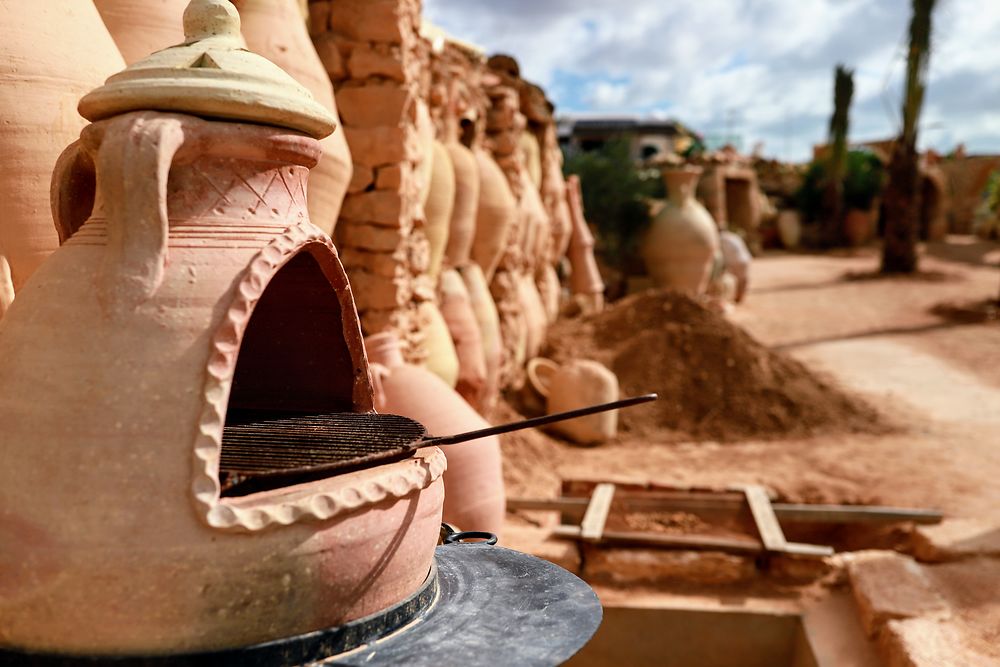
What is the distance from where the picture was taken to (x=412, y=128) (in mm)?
4465

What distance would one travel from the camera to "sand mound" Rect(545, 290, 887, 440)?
7879 millimetres

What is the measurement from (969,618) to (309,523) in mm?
3386

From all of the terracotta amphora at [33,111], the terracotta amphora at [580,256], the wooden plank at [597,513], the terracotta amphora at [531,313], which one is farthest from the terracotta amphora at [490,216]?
the terracotta amphora at [580,256]

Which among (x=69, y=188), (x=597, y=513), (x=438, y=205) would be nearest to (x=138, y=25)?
(x=69, y=188)

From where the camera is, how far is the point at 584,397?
765 cm

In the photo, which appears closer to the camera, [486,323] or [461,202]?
[461,202]

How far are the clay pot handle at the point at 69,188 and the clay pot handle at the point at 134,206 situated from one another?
0.26 m

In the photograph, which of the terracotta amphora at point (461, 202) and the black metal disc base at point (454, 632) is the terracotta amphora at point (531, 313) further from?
the black metal disc base at point (454, 632)

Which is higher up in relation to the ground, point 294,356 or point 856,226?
point 294,356

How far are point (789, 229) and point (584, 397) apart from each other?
56.2 ft

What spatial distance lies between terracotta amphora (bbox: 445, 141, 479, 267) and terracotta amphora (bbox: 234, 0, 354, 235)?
2445 mm

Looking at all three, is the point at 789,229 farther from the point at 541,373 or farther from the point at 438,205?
the point at 438,205

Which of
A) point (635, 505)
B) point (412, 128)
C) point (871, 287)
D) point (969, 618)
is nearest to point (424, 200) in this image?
point (412, 128)

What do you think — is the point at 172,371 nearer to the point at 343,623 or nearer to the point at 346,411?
the point at 343,623
